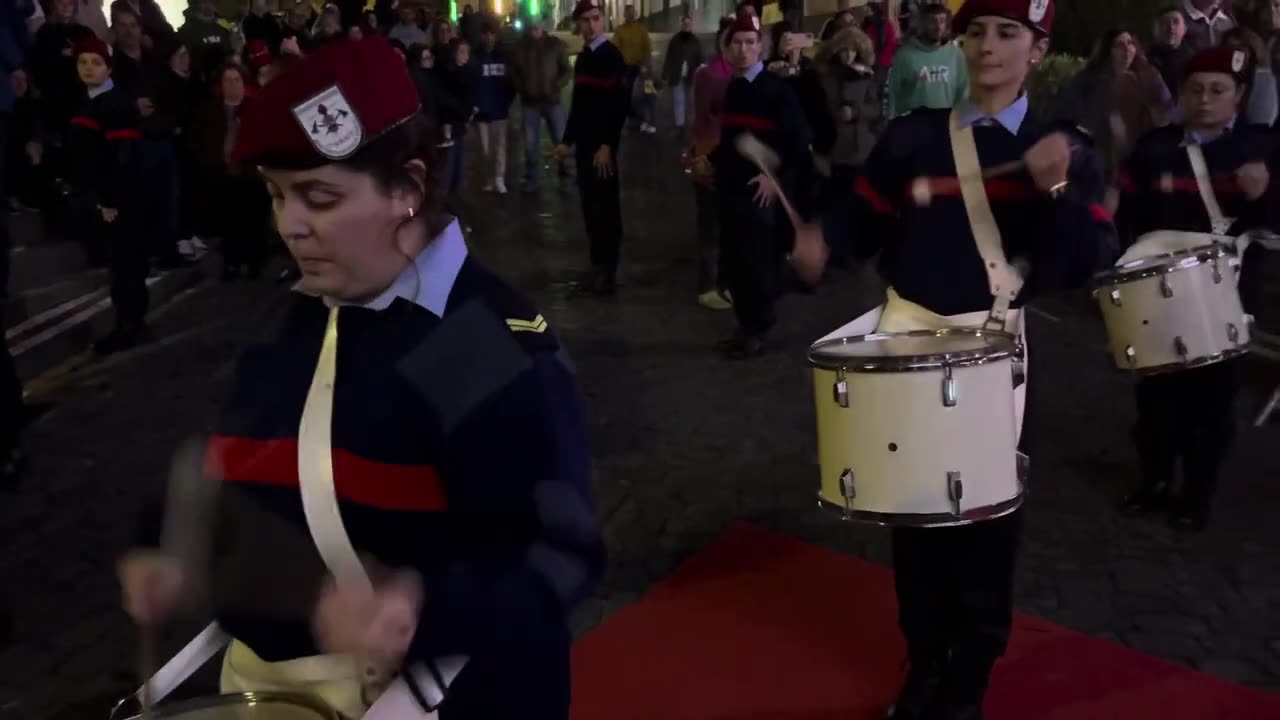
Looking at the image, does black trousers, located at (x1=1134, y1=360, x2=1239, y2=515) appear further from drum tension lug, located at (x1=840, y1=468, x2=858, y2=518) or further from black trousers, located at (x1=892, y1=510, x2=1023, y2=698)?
drum tension lug, located at (x1=840, y1=468, x2=858, y2=518)

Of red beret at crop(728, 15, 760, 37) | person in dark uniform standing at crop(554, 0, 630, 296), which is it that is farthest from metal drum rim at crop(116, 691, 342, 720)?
person in dark uniform standing at crop(554, 0, 630, 296)

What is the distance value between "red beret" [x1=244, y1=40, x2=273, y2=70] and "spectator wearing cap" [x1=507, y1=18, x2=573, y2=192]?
427 cm

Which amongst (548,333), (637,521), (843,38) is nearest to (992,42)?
(548,333)

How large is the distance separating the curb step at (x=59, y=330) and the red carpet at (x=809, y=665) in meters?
4.62

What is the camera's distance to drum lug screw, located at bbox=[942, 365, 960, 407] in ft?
8.50

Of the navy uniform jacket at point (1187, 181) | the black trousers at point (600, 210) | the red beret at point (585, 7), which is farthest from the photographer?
the red beret at point (585, 7)

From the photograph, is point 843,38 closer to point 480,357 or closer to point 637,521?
point 637,521

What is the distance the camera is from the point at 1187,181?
14.0ft

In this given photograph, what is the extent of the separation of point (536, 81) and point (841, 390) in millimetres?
10757

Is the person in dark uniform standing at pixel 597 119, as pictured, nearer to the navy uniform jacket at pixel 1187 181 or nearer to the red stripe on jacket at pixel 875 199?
the navy uniform jacket at pixel 1187 181

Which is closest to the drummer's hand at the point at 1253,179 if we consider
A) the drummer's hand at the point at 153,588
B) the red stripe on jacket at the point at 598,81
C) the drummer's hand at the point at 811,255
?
the drummer's hand at the point at 811,255

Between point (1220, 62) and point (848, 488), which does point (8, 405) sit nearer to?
point (848, 488)

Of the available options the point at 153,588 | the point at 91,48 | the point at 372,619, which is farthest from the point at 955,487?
the point at 91,48

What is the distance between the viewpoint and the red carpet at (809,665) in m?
3.34
